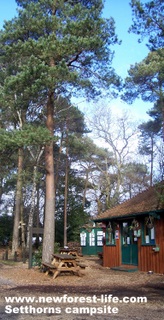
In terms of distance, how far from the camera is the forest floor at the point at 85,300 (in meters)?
6.46

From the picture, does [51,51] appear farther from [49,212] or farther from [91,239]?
[91,239]

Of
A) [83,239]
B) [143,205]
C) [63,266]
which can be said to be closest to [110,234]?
[143,205]

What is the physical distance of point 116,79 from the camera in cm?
1598

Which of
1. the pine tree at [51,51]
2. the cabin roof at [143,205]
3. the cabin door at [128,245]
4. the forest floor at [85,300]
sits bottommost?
the forest floor at [85,300]

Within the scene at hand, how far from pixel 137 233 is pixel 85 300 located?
7.85 metres

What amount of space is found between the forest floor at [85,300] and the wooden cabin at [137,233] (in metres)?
2.31

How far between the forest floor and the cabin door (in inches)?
138

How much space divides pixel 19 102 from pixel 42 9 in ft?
14.4

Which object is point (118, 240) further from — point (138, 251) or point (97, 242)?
point (97, 242)

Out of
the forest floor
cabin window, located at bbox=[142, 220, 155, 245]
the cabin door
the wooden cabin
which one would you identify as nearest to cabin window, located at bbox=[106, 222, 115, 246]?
the wooden cabin

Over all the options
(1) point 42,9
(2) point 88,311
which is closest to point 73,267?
(2) point 88,311

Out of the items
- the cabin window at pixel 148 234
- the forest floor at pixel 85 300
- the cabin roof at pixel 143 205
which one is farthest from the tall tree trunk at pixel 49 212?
the cabin window at pixel 148 234

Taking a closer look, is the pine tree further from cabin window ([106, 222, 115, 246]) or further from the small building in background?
the small building in background

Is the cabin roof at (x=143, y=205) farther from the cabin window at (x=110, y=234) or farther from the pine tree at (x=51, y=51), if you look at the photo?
the pine tree at (x=51, y=51)
